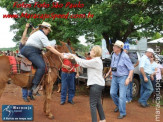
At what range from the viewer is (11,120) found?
17.2 ft

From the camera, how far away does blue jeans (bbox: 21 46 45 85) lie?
4.93 m

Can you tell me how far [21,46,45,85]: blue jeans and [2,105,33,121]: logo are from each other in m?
0.80

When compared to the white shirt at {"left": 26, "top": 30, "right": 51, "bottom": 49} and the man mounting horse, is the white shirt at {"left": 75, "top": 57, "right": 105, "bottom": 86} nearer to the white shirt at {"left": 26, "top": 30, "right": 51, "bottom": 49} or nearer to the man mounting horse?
the man mounting horse

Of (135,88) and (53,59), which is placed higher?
(53,59)

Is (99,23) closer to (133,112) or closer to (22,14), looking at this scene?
(133,112)

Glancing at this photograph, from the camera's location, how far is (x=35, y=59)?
4.94 m

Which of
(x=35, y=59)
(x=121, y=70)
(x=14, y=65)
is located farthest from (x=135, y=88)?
(x=14, y=65)

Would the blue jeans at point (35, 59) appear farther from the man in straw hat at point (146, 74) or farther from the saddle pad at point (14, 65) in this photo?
the man in straw hat at point (146, 74)

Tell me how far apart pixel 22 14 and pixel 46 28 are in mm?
5834

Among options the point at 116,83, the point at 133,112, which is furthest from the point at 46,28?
the point at 133,112

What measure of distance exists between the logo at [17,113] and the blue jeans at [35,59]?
80cm

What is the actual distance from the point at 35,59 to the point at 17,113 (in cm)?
163

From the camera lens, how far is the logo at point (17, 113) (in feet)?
17.0

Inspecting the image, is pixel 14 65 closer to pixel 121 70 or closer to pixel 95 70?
pixel 95 70
